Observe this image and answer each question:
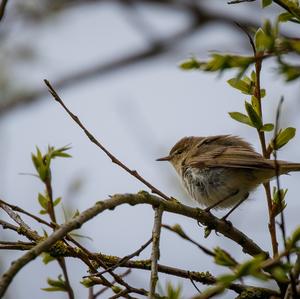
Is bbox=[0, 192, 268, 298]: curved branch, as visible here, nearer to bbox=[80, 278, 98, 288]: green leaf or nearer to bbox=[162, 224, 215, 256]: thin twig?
bbox=[162, 224, 215, 256]: thin twig

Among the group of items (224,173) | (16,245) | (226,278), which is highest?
(226,278)

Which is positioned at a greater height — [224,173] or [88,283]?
[88,283]

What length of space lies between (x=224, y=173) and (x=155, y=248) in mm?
3075

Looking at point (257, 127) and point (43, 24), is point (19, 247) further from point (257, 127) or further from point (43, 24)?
point (43, 24)

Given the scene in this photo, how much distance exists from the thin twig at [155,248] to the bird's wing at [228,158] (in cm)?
227

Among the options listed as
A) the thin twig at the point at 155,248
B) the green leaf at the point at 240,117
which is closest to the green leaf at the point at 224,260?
the thin twig at the point at 155,248

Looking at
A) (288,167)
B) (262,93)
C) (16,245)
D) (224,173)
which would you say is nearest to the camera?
(16,245)

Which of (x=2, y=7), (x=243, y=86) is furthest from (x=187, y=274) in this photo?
(x=2, y=7)

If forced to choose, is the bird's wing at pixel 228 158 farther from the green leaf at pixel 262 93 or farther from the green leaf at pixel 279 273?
the green leaf at pixel 279 273

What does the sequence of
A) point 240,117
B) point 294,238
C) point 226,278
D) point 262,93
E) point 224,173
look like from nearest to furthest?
point 226,278 < point 294,238 < point 240,117 < point 262,93 < point 224,173

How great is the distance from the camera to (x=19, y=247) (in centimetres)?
281

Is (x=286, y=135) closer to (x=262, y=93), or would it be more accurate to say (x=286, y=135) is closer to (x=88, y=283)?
(x=262, y=93)

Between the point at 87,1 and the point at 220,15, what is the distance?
2781 millimetres

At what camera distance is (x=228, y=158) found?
5.52 metres
